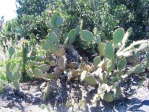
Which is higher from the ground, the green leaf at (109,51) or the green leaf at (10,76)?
the green leaf at (109,51)

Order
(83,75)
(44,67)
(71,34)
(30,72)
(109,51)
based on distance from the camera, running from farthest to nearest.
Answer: (71,34) < (44,67) < (30,72) < (83,75) < (109,51)

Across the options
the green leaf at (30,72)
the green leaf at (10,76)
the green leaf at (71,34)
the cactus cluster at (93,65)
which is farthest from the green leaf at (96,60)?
the green leaf at (10,76)

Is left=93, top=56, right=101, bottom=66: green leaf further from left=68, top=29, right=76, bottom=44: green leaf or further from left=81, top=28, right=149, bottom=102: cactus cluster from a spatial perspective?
left=68, top=29, right=76, bottom=44: green leaf

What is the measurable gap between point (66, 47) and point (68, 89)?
3.16 feet

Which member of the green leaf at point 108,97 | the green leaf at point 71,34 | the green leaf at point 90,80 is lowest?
the green leaf at point 108,97

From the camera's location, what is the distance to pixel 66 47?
642 centimetres

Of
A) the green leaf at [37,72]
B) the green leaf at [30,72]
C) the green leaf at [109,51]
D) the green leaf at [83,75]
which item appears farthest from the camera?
the green leaf at [30,72]

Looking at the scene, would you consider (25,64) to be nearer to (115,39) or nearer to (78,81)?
(78,81)

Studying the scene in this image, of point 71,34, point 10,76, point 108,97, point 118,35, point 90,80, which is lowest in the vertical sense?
point 108,97

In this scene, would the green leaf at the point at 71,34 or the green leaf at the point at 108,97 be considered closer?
the green leaf at the point at 108,97

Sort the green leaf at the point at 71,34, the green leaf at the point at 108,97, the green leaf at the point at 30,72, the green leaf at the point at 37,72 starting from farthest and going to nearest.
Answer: the green leaf at the point at 71,34 < the green leaf at the point at 30,72 < the green leaf at the point at 37,72 < the green leaf at the point at 108,97

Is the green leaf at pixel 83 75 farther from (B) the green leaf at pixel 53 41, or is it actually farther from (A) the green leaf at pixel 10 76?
(A) the green leaf at pixel 10 76

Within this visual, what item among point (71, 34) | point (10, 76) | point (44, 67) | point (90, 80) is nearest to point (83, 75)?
point (90, 80)

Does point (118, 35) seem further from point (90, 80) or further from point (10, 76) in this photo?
point (10, 76)
